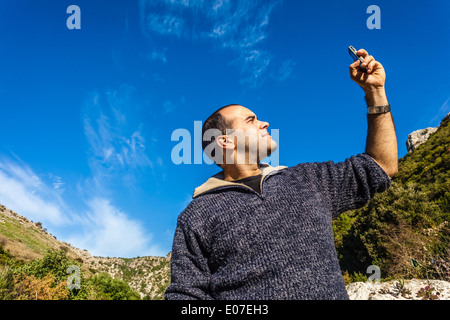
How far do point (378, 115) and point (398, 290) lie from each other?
1055 cm

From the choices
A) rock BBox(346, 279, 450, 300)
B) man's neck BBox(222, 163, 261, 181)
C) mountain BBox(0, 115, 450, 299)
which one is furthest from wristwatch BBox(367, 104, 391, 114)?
mountain BBox(0, 115, 450, 299)

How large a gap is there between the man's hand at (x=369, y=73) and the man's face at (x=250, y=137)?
1.04m

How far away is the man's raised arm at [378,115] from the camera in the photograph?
231cm

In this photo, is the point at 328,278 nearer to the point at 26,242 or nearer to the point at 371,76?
the point at 371,76

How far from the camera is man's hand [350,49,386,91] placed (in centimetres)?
231

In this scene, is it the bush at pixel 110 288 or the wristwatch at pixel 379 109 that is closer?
the wristwatch at pixel 379 109

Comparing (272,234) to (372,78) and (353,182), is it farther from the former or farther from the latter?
(372,78)

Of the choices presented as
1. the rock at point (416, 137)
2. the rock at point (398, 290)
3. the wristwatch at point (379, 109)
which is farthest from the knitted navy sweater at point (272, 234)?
the rock at point (416, 137)

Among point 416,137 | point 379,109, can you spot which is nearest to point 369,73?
point 379,109

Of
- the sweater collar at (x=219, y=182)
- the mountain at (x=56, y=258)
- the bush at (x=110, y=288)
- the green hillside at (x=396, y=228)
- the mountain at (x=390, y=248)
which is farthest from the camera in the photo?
the bush at (x=110, y=288)


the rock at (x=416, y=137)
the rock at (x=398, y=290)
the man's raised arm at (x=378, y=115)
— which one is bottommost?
the rock at (x=398, y=290)

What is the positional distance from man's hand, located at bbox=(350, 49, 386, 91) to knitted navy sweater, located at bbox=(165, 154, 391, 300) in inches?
26.7

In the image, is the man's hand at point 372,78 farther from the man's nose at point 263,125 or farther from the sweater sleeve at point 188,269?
the sweater sleeve at point 188,269
